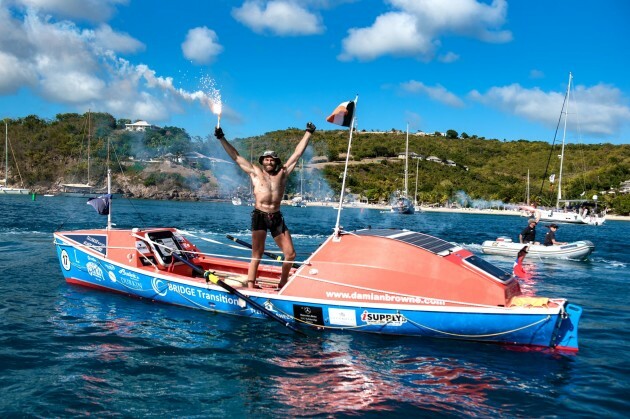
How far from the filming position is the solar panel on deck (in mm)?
10602

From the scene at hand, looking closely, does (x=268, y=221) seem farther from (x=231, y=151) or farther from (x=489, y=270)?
(x=489, y=270)

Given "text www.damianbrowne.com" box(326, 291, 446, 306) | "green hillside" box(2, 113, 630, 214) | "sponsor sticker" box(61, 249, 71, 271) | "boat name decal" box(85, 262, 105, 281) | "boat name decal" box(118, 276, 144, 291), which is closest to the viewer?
"text www.damianbrowne.com" box(326, 291, 446, 306)

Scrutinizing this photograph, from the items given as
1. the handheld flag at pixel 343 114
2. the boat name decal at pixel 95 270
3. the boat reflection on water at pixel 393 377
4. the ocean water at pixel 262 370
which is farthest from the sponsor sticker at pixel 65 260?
the handheld flag at pixel 343 114

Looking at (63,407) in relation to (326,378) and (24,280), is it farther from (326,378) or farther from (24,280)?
(24,280)

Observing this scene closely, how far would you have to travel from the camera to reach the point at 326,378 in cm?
823

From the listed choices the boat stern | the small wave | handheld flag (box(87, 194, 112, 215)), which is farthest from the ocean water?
the small wave

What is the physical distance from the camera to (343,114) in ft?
37.6

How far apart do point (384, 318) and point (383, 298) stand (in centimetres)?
39

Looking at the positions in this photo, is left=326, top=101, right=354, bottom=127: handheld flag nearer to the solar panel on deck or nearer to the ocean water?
the solar panel on deck

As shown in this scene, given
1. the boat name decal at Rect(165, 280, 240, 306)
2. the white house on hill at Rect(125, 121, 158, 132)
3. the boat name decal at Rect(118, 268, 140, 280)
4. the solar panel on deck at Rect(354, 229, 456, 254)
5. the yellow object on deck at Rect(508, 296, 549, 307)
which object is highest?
the white house on hill at Rect(125, 121, 158, 132)

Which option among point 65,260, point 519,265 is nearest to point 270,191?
point 65,260

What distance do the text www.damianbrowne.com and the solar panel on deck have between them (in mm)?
1071

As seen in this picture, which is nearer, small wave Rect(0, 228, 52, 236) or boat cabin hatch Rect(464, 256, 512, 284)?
boat cabin hatch Rect(464, 256, 512, 284)

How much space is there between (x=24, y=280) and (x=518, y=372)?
45.4ft
